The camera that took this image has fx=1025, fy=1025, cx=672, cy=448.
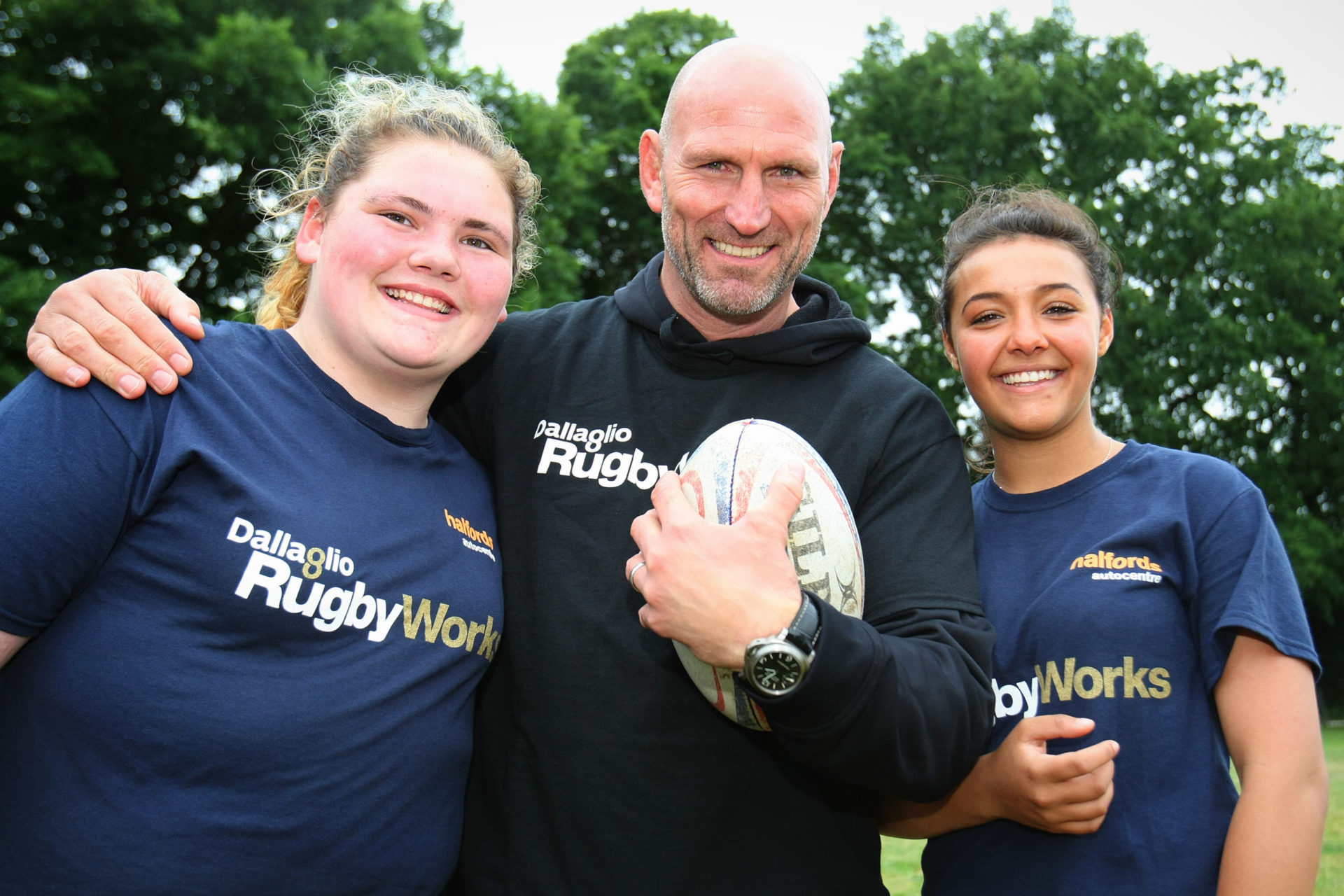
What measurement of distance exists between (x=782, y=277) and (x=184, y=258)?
46.6 ft

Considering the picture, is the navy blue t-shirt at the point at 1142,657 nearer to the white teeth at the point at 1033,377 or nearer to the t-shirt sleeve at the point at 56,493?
the white teeth at the point at 1033,377

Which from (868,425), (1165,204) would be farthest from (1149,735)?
(1165,204)

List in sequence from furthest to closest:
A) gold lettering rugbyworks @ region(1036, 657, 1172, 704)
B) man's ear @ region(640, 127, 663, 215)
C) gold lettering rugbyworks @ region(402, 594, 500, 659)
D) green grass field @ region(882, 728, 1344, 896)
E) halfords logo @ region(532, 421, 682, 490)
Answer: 1. green grass field @ region(882, 728, 1344, 896)
2. man's ear @ region(640, 127, 663, 215)
3. halfords logo @ region(532, 421, 682, 490)
4. gold lettering rugbyworks @ region(1036, 657, 1172, 704)
5. gold lettering rugbyworks @ region(402, 594, 500, 659)

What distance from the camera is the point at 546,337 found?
3211 mm

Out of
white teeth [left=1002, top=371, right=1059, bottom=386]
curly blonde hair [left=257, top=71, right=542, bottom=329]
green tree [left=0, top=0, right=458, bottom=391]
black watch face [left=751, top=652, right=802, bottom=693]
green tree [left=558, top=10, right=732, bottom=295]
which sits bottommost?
black watch face [left=751, top=652, right=802, bottom=693]

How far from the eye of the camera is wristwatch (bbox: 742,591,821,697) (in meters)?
2.03

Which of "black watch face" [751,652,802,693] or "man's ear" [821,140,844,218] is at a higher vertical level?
"man's ear" [821,140,844,218]

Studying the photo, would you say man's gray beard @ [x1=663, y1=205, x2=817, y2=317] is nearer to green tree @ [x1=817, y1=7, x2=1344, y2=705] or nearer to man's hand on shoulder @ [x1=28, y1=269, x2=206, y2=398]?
man's hand on shoulder @ [x1=28, y1=269, x2=206, y2=398]

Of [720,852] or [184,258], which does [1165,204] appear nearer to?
[184,258]

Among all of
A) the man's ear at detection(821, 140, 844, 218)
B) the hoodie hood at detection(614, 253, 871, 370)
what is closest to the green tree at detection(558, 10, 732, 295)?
the man's ear at detection(821, 140, 844, 218)

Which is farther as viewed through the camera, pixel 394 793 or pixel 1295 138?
pixel 1295 138

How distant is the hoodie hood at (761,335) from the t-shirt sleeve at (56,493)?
1433 mm

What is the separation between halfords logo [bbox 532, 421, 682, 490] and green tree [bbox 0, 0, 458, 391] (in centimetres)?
1040

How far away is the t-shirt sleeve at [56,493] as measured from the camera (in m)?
2.10
